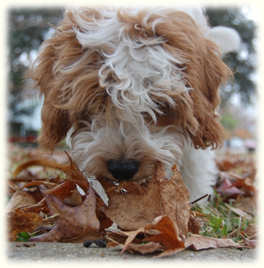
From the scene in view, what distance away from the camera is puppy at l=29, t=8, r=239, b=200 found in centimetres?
283

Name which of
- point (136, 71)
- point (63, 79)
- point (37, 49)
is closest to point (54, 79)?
point (63, 79)

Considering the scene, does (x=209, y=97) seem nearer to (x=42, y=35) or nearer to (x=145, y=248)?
(x=145, y=248)

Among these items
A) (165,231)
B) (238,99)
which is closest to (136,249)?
(165,231)

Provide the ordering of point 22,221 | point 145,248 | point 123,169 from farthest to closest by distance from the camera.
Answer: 1. point 123,169
2. point 22,221
3. point 145,248

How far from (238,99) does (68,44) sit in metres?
20.6

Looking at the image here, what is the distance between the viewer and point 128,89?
2.81 metres

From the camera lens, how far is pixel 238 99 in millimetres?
22672

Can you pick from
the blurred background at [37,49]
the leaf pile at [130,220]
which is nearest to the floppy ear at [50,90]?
the leaf pile at [130,220]

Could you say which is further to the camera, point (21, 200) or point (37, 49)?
point (37, 49)

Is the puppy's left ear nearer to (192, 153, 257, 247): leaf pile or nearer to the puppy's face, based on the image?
the puppy's face

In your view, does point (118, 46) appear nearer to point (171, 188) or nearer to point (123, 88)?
point (123, 88)

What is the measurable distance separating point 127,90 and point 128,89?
0.01 meters

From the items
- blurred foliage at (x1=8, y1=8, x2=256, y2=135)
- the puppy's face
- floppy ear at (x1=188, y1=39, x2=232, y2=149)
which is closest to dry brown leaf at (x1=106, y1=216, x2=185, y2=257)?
the puppy's face

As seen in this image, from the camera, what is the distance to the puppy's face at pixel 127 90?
9.26 ft
